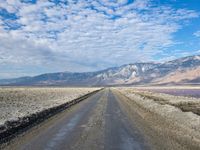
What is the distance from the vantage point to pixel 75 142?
12.7 metres

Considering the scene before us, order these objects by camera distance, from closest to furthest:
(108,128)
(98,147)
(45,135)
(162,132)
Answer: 1. (98,147)
2. (45,135)
3. (162,132)
4. (108,128)

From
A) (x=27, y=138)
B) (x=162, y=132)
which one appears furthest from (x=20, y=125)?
(x=162, y=132)

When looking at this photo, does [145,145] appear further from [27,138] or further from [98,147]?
[27,138]

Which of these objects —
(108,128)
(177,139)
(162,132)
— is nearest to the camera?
(177,139)

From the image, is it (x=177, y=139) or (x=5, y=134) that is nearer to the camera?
(x=177, y=139)

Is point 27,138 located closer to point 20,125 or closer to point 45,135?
point 45,135

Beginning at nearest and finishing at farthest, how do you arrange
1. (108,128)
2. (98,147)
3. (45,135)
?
(98,147), (45,135), (108,128)

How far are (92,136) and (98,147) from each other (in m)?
2.71

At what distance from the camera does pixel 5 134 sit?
15070 millimetres

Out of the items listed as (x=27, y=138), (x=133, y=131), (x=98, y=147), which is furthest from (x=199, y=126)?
(x=27, y=138)

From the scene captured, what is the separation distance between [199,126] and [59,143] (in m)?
9.51

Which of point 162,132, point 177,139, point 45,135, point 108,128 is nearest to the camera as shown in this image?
point 177,139

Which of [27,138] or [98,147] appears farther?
[27,138]

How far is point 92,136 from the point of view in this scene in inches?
565
